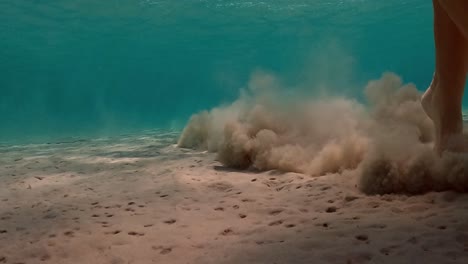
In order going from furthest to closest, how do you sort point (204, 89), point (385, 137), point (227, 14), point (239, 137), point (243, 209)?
point (204, 89) < point (227, 14) < point (239, 137) < point (385, 137) < point (243, 209)

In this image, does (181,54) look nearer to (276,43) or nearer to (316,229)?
(276,43)

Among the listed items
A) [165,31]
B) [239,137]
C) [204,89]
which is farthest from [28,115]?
[239,137]

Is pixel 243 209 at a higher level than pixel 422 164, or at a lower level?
lower

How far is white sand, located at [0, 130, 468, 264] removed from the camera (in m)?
2.90

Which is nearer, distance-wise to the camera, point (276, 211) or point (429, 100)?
Result: point (276, 211)

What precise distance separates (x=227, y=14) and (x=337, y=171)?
3180 cm

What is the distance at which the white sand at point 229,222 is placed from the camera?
290 cm

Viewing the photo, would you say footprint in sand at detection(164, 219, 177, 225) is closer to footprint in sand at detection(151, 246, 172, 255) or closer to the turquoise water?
footprint in sand at detection(151, 246, 172, 255)

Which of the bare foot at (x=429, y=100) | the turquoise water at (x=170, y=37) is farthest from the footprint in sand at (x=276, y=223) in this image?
the turquoise water at (x=170, y=37)

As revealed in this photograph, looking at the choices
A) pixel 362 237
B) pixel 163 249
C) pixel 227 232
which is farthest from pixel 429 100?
pixel 163 249

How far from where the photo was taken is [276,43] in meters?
57.6

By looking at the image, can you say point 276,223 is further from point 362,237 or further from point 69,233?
point 69,233

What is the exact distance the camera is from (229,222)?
13.1ft

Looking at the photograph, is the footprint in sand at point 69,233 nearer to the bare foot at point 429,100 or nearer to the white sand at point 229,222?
the white sand at point 229,222
